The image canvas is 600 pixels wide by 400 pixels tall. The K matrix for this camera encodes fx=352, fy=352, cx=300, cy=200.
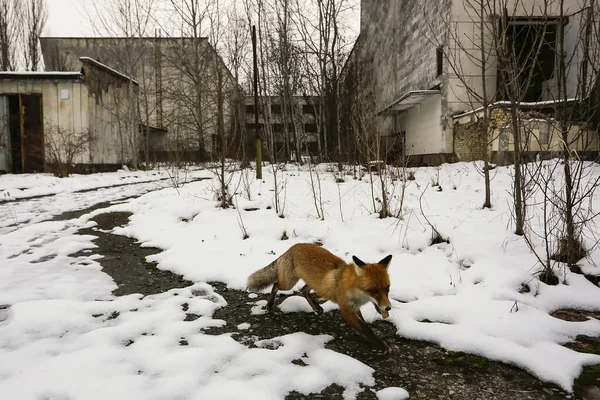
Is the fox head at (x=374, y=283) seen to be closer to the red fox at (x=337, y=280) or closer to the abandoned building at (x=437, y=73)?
the red fox at (x=337, y=280)

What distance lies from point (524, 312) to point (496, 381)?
916 mm

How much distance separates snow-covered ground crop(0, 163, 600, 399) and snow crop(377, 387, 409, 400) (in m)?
0.01

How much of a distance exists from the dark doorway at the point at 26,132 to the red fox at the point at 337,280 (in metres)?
17.1

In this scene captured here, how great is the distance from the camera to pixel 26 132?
1579 centimetres

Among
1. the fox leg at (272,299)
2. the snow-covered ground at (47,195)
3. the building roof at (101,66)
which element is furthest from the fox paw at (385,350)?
the building roof at (101,66)

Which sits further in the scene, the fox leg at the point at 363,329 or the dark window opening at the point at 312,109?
the dark window opening at the point at 312,109

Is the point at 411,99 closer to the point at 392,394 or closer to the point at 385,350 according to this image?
the point at 385,350

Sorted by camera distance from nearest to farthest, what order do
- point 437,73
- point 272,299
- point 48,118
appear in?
point 272,299, point 437,73, point 48,118

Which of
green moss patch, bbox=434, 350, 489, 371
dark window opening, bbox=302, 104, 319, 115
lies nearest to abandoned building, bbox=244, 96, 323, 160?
dark window opening, bbox=302, 104, 319, 115

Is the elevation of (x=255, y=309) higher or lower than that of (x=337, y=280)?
lower

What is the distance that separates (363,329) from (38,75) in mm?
19114

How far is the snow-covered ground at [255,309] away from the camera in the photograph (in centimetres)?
215

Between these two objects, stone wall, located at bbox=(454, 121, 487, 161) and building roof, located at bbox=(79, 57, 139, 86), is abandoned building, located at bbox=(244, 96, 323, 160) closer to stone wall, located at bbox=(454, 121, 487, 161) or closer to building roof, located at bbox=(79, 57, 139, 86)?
stone wall, located at bbox=(454, 121, 487, 161)

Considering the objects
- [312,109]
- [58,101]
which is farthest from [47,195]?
[312,109]
